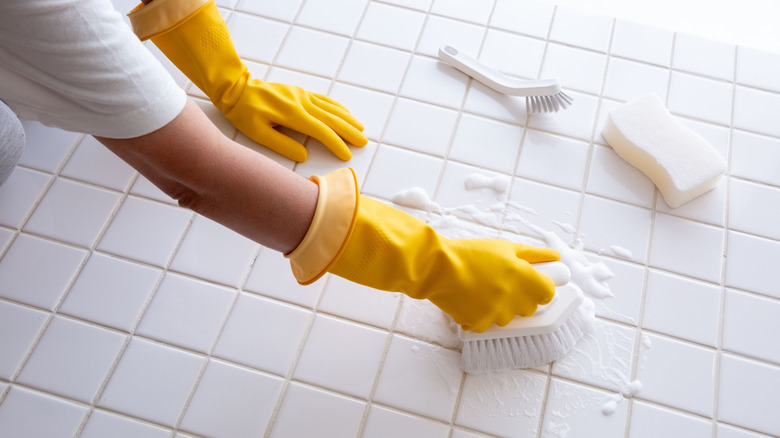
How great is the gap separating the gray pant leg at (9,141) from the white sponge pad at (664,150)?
95cm

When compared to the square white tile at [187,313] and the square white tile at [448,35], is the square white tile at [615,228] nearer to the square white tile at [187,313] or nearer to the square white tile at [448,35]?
the square white tile at [448,35]

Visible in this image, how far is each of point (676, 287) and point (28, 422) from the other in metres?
0.93

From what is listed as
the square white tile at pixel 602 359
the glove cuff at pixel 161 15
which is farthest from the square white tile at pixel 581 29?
the glove cuff at pixel 161 15

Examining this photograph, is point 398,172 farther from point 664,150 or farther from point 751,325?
point 751,325

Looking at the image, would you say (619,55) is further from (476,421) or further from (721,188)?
(476,421)

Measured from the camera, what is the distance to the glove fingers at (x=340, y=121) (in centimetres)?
106

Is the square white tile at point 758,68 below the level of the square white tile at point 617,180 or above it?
above

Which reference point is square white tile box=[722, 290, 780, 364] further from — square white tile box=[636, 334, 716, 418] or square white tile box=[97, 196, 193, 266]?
square white tile box=[97, 196, 193, 266]

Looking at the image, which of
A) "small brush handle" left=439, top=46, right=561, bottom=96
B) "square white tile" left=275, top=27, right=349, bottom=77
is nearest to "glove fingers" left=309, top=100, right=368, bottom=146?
"square white tile" left=275, top=27, right=349, bottom=77

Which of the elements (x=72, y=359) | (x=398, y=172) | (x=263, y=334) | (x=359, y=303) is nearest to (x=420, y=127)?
(x=398, y=172)

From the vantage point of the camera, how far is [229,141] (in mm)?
720

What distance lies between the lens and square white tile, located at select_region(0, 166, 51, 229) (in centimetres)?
102

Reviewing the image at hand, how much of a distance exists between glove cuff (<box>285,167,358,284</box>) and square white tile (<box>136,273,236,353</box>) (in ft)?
0.77

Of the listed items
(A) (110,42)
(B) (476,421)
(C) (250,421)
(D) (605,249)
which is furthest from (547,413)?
(A) (110,42)
